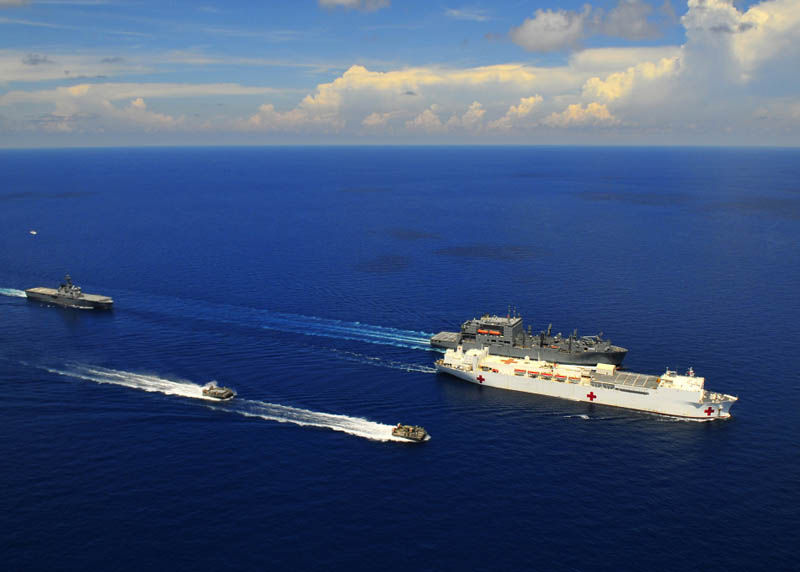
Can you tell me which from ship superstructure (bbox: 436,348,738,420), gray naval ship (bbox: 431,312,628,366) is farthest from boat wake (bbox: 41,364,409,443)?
gray naval ship (bbox: 431,312,628,366)

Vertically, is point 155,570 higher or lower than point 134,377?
lower

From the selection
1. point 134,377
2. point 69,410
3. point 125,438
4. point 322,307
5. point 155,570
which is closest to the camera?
point 155,570

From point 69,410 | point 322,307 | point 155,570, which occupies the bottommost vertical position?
point 155,570

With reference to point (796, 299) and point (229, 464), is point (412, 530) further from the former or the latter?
point (796, 299)

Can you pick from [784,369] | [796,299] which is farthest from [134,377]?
[796,299]

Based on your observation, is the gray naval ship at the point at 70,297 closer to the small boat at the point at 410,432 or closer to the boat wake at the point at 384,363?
the boat wake at the point at 384,363

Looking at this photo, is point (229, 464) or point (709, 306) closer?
point (229, 464)

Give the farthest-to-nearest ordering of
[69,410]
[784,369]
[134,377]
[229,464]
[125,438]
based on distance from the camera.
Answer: [784,369] → [134,377] → [69,410] → [125,438] → [229,464]

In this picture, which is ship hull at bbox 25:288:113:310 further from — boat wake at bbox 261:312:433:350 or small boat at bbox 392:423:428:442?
small boat at bbox 392:423:428:442
